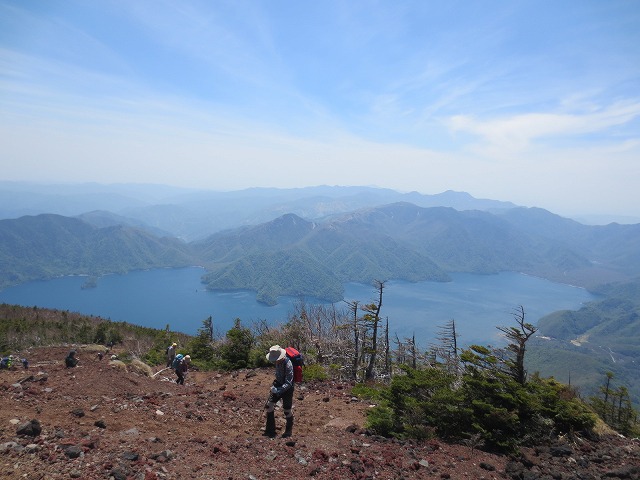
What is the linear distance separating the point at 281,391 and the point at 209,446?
1732 mm

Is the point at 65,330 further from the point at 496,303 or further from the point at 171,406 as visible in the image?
the point at 496,303

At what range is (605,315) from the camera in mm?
195250

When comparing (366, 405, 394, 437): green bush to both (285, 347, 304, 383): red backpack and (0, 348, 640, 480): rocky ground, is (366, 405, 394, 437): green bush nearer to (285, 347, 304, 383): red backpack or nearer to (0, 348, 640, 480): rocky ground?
(0, 348, 640, 480): rocky ground

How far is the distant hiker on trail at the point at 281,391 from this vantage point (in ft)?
26.1

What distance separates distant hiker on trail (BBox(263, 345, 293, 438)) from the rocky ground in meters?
0.35

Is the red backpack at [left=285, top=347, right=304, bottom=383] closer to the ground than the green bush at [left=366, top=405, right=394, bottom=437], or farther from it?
farther from it

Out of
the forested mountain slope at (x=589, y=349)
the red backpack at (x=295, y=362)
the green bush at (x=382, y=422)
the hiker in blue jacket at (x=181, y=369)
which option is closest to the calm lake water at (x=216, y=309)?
the forested mountain slope at (x=589, y=349)

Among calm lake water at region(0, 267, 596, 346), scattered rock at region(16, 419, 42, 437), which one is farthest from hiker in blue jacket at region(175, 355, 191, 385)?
calm lake water at region(0, 267, 596, 346)

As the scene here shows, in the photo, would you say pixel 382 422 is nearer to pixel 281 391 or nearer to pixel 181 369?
pixel 281 391

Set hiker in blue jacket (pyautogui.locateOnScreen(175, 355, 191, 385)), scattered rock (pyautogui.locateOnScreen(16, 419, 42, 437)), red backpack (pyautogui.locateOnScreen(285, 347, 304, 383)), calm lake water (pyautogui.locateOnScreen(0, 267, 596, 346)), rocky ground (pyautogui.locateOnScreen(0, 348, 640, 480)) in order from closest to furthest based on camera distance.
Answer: rocky ground (pyautogui.locateOnScreen(0, 348, 640, 480)), scattered rock (pyautogui.locateOnScreen(16, 419, 42, 437)), red backpack (pyautogui.locateOnScreen(285, 347, 304, 383)), hiker in blue jacket (pyautogui.locateOnScreen(175, 355, 191, 385)), calm lake water (pyautogui.locateOnScreen(0, 267, 596, 346))

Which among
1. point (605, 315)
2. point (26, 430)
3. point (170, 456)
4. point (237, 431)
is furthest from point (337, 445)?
point (605, 315)

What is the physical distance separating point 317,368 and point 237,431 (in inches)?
251

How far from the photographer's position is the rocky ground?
5.84m

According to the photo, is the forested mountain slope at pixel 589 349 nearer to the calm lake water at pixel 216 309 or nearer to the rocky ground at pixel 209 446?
the calm lake water at pixel 216 309
